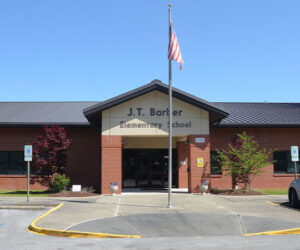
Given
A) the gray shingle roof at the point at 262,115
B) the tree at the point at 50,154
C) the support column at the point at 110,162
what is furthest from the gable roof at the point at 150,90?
the tree at the point at 50,154

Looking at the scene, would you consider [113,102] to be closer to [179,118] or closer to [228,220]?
[179,118]

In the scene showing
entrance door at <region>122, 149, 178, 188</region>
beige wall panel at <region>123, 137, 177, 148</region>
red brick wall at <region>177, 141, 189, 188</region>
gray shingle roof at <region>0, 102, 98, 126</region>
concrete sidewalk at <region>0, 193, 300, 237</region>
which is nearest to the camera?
concrete sidewalk at <region>0, 193, 300, 237</region>

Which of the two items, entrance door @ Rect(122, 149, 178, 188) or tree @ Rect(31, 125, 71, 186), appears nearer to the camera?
tree @ Rect(31, 125, 71, 186)

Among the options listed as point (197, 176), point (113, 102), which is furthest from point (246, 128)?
point (113, 102)

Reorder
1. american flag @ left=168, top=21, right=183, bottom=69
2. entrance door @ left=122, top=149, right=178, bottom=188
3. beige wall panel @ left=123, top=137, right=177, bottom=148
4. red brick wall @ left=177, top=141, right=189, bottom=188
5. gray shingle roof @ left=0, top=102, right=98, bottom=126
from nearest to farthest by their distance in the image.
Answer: american flag @ left=168, top=21, right=183, bottom=69
gray shingle roof @ left=0, top=102, right=98, bottom=126
beige wall panel @ left=123, top=137, right=177, bottom=148
red brick wall @ left=177, top=141, right=189, bottom=188
entrance door @ left=122, top=149, right=178, bottom=188

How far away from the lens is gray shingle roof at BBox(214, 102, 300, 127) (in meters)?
23.7

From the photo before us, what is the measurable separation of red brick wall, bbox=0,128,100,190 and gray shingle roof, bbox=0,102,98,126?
723 millimetres

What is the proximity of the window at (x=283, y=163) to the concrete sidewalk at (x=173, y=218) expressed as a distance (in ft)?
27.1

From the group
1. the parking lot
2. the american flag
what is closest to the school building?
the parking lot

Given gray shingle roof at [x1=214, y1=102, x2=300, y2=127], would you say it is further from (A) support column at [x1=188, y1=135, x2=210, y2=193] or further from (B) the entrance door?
(B) the entrance door

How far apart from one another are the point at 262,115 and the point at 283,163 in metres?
3.84

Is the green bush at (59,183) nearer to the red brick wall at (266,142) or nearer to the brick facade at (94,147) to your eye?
the brick facade at (94,147)

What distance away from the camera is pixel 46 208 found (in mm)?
14820

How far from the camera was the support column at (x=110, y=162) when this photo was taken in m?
19.9
